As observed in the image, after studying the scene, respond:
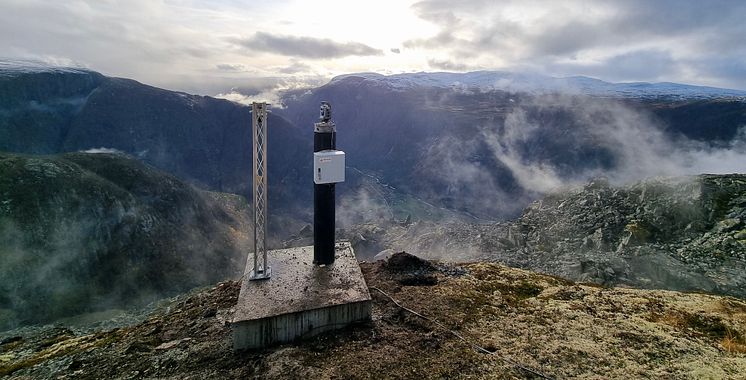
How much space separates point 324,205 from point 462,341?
20.7 feet

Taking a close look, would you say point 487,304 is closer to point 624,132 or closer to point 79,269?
point 79,269

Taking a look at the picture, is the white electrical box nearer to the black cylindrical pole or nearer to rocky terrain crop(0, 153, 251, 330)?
the black cylindrical pole

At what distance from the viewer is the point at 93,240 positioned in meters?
57.5

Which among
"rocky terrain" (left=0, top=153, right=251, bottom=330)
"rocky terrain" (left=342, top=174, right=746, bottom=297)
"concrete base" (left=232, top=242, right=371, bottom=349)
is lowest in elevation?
"rocky terrain" (left=0, top=153, right=251, bottom=330)

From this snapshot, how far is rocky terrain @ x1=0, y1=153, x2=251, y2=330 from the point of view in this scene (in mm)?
48188

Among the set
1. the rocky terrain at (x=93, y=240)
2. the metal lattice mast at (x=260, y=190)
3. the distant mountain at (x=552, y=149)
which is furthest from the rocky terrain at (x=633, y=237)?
the distant mountain at (x=552, y=149)

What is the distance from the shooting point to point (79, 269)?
5288 cm

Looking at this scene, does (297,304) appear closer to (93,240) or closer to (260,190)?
(260,190)

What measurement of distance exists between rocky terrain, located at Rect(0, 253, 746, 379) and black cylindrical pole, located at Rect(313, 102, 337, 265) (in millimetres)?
2494

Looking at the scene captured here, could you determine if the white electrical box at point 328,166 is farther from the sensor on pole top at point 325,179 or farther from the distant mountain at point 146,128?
the distant mountain at point 146,128

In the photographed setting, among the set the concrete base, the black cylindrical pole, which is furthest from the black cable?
the black cylindrical pole

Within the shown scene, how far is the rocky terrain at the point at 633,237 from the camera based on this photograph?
2256 cm

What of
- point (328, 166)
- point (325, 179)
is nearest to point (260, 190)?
point (325, 179)

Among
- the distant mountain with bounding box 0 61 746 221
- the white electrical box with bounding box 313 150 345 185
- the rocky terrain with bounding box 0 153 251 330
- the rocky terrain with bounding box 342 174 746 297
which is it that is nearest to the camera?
the white electrical box with bounding box 313 150 345 185
